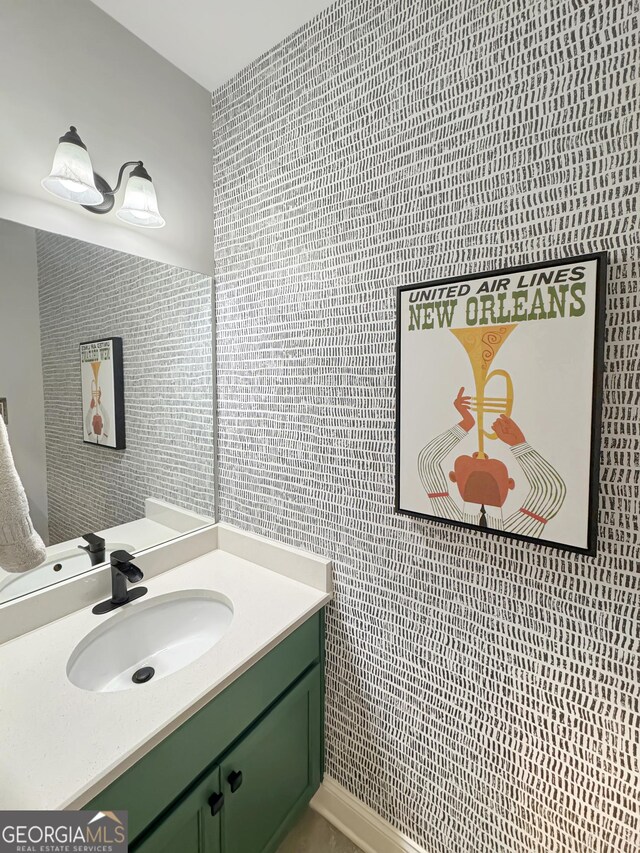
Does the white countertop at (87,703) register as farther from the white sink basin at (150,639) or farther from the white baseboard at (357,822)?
the white baseboard at (357,822)

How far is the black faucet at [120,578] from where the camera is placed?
1.19m

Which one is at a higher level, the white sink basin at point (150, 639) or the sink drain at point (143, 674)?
the white sink basin at point (150, 639)

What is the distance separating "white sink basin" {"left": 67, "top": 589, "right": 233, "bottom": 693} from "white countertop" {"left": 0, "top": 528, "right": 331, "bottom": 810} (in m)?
0.03

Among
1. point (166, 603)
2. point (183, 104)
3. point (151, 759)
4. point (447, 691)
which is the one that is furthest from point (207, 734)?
point (183, 104)

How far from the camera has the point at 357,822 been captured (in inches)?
50.3

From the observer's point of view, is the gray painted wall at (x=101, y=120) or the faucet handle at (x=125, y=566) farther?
the faucet handle at (x=125, y=566)

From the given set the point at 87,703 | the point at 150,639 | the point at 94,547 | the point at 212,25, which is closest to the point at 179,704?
the point at 87,703

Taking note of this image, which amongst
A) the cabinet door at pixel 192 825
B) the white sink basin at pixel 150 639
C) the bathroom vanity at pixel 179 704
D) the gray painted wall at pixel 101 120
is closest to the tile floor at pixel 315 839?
the bathroom vanity at pixel 179 704

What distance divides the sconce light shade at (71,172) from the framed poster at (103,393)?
423 millimetres

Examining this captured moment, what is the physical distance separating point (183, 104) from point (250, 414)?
1189 millimetres

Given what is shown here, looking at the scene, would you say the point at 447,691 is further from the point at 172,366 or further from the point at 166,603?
the point at 172,366

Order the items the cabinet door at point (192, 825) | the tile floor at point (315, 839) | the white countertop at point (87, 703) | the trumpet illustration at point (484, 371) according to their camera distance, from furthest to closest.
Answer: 1. the tile floor at point (315, 839)
2. the trumpet illustration at point (484, 371)
3. the cabinet door at point (192, 825)
4. the white countertop at point (87, 703)

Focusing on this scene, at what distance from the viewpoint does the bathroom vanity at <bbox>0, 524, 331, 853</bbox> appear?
29.5 inches

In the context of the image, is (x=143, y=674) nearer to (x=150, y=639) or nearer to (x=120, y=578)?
(x=150, y=639)
